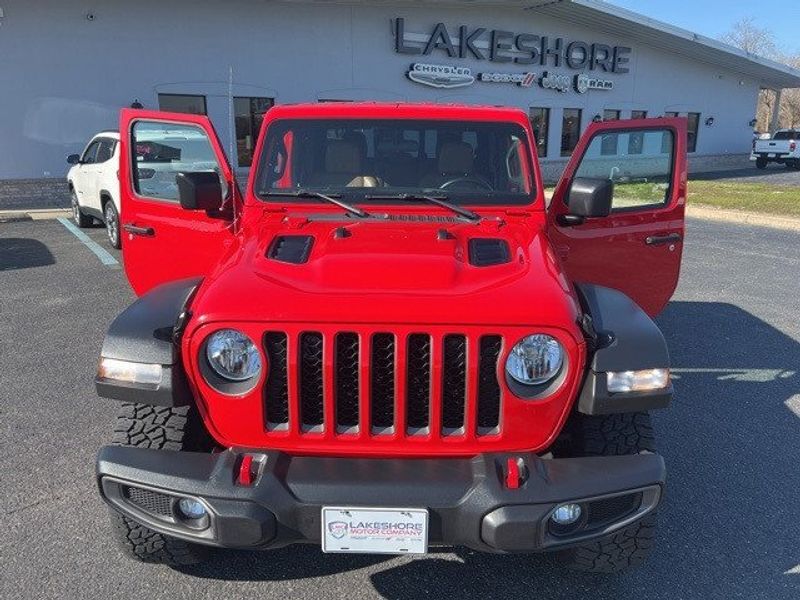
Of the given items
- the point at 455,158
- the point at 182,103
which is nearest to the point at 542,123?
the point at 182,103

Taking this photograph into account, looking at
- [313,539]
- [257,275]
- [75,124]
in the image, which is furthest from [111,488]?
[75,124]

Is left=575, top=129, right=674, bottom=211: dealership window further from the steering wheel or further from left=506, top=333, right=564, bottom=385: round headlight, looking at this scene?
left=506, top=333, right=564, bottom=385: round headlight

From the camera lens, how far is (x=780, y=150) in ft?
98.2

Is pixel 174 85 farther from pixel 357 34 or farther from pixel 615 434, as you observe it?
pixel 615 434

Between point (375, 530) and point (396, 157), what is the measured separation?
2.06 meters

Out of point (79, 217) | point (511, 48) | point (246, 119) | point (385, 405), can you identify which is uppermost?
point (511, 48)

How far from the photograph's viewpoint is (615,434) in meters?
2.49

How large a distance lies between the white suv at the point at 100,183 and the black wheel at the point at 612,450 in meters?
8.14

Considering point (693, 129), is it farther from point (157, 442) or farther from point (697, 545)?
point (157, 442)

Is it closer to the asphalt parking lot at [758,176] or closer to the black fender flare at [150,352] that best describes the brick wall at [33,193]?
the black fender flare at [150,352]

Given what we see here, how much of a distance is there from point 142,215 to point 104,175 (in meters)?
6.52

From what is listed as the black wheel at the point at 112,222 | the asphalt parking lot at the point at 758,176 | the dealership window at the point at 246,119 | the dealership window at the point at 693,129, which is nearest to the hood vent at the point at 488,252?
the black wheel at the point at 112,222

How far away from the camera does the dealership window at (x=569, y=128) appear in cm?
2317

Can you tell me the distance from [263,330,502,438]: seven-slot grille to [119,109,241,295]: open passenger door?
4.91ft
